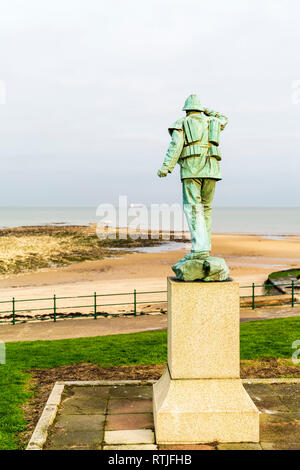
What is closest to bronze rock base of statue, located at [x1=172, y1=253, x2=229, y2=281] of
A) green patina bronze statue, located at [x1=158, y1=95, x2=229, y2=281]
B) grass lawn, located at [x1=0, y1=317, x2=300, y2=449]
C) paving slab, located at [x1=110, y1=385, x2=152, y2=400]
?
green patina bronze statue, located at [x1=158, y1=95, x2=229, y2=281]

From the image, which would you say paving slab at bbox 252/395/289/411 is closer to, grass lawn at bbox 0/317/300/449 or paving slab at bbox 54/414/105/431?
paving slab at bbox 54/414/105/431

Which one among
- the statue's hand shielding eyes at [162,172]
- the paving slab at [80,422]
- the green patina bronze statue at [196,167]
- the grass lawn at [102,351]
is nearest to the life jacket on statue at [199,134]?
the green patina bronze statue at [196,167]

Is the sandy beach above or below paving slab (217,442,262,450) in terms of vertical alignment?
below

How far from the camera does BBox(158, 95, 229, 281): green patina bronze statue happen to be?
19.9ft

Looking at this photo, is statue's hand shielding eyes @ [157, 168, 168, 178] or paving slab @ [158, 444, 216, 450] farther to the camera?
statue's hand shielding eyes @ [157, 168, 168, 178]

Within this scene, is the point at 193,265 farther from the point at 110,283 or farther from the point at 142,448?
the point at 110,283

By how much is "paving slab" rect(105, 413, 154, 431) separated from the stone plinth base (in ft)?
1.82

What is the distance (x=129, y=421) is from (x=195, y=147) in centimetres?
399

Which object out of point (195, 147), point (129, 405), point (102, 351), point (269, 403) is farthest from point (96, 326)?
point (195, 147)

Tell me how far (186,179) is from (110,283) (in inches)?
804

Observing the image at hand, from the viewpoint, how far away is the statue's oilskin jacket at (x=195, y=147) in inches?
239

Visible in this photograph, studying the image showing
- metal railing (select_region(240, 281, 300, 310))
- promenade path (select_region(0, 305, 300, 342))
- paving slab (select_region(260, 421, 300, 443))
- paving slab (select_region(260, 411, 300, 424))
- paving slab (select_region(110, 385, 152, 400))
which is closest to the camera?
paving slab (select_region(260, 421, 300, 443))

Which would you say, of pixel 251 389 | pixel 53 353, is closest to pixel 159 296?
pixel 53 353

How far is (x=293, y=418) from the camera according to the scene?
639cm
